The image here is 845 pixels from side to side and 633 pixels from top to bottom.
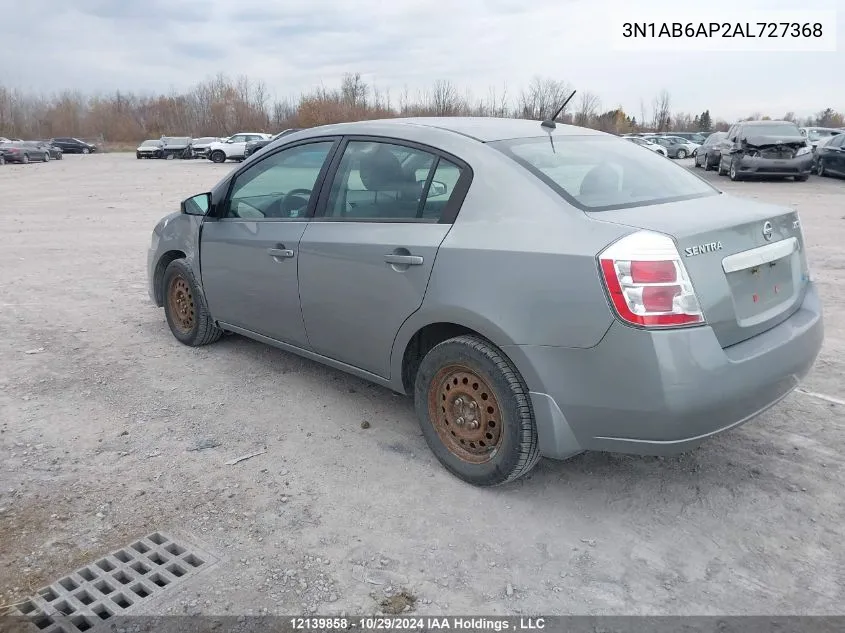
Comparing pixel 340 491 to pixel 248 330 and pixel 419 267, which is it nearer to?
pixel 419 267

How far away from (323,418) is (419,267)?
1311mm

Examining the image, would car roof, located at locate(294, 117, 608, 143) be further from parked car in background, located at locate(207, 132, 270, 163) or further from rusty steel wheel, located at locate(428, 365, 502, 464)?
parked car in background, located at locate(207, 132, 270, 163)

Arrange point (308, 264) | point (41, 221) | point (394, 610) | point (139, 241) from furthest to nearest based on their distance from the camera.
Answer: point (41, 221) < point (139, 241) < point (308, 264) < point (394, 610)

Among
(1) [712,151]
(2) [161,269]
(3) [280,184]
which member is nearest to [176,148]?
(1) [712,151]

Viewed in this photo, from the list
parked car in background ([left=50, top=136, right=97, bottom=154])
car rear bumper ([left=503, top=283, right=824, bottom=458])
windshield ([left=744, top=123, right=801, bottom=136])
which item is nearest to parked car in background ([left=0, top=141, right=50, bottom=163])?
parked car in background ([left=50, top=136, right=97, bottom=154])

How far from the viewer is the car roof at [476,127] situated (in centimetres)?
362

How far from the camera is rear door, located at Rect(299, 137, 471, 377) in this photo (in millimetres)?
3420

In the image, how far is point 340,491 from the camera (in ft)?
11.0

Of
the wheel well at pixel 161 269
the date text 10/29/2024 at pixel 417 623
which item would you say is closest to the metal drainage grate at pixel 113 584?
the date text 10/29/2024 at pixel 417 623

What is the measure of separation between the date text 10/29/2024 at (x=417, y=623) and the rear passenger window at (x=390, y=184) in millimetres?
1806

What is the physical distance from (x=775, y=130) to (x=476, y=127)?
1916cm

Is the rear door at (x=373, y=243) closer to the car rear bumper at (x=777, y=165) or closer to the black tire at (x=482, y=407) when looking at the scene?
the black tire at (x=482, y=407)

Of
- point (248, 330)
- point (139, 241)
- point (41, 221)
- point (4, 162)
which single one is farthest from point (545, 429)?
point (4, 162)

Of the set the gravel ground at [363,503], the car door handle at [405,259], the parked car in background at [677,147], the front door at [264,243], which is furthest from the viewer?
the parked car in background at [677,147]
